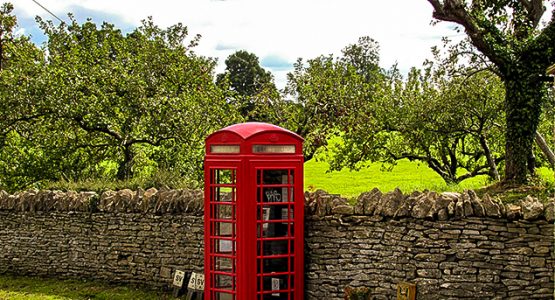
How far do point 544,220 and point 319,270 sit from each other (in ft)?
9.15

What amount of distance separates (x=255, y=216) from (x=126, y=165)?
7.46 m

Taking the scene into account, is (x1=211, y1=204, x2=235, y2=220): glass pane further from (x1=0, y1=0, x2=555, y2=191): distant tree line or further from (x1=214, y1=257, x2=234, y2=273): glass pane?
(x1=0, y1=0, x2=555, y2=191): distant tree line

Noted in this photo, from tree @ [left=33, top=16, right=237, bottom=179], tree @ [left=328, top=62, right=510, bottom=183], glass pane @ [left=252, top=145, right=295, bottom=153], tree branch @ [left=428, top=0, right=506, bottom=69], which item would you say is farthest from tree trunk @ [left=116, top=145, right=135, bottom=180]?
tree branch @ [left=428, top=0, right=506, bottom=69]

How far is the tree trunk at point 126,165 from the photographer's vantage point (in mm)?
13992

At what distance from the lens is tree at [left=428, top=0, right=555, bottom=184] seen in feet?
32.4

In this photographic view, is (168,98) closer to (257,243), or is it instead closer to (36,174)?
(36,174)

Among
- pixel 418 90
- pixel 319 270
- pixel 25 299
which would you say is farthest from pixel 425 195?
pixel 418 90

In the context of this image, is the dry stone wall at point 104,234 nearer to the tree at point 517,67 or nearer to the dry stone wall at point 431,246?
the dry stone wall at point 431,246

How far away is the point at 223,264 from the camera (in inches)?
305

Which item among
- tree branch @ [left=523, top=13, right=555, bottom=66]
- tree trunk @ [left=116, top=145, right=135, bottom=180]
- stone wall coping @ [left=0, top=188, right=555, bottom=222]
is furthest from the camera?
tree trunk @ [left=116, top=145, right=135, bottom=180]

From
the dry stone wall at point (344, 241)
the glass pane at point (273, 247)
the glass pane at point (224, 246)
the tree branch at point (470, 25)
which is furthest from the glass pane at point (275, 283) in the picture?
the tree branch at point (470, 25)

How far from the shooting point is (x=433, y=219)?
23.3 ft

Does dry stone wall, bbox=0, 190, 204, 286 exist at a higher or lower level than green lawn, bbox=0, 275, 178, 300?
higher

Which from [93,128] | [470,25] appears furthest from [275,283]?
[93,128]
